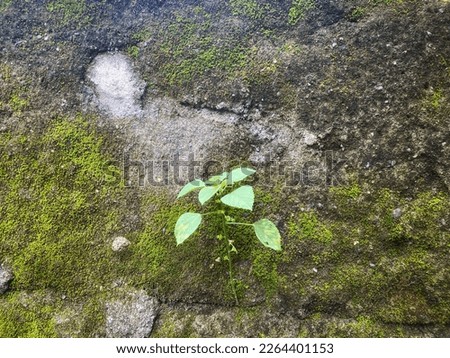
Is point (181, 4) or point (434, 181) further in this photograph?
point (181, 4)

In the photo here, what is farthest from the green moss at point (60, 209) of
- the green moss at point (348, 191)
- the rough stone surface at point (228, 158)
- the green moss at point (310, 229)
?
the green moss at point (348, 191)

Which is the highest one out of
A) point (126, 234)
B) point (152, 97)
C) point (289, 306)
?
point (152, 97)

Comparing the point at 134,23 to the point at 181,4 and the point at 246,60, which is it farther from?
the point at 246,60

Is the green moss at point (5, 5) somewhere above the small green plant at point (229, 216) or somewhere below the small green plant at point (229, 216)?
above

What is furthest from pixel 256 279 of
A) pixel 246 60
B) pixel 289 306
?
pixel 246 60

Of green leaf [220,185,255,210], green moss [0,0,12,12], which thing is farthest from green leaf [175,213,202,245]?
green moss [0,0,12,12]

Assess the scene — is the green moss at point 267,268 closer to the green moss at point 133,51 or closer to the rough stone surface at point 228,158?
the rough stone surface at point 228,158

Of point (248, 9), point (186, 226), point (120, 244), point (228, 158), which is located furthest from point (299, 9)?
point (120, 244)
